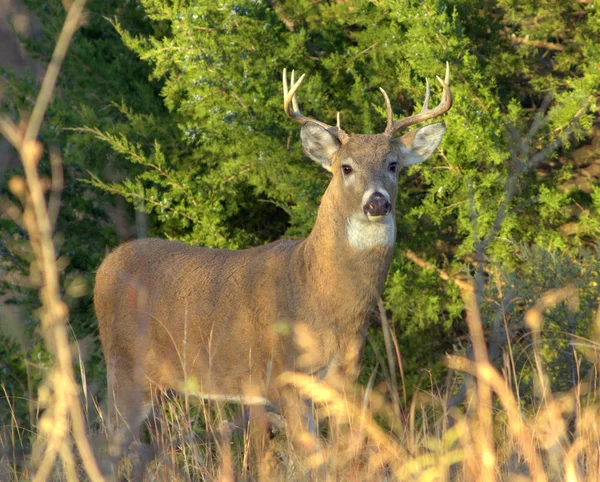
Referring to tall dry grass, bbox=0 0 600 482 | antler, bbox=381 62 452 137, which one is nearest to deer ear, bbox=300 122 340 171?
antler, bbox=381 62 452 137

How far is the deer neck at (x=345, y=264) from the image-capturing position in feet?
17.1

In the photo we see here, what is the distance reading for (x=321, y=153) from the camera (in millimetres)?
5918

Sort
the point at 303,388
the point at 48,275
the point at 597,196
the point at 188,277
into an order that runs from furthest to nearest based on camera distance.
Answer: the point at 597,196
the point at 188,277
the point at 303,388
the point at 48,275

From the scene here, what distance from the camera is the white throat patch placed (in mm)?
5258

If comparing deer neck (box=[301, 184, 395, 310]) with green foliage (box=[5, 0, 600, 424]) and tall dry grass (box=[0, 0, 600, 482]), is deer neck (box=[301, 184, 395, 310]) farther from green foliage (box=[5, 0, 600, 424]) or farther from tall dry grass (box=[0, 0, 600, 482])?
green foliage (box=[5, 0, 600, 424])

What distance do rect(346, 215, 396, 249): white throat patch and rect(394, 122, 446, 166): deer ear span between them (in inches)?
29.7

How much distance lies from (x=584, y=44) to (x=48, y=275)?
616cm

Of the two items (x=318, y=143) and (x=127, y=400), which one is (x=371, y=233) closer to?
(x=318, y=143)

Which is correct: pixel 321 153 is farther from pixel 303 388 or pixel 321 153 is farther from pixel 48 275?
pixel 48 275

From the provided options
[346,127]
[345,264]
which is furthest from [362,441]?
[346,127]

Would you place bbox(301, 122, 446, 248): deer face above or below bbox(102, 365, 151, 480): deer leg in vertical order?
above

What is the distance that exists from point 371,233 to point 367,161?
0.48 metres

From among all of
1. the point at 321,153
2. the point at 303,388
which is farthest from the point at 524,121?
the point at 303,388

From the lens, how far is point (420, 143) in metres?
5.97
